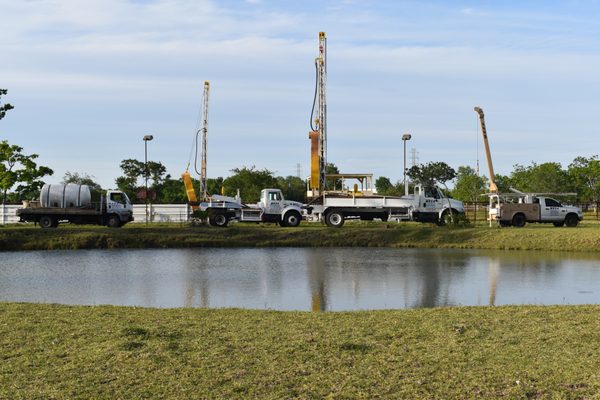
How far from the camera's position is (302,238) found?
33375 millimetres

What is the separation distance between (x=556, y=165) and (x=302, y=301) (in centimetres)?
7572

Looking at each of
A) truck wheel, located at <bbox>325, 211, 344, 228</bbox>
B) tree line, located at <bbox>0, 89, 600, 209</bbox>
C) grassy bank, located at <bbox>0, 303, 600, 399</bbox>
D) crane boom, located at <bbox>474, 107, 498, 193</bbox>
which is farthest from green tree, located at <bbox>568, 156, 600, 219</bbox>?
grassy bank, located at <bbox>0, 303, 600, 399</bbox>

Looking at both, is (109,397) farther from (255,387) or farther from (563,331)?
(563,331)

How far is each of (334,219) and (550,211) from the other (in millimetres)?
12332

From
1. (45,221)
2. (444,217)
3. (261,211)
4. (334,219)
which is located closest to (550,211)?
(444,217)

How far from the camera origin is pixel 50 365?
7.56m

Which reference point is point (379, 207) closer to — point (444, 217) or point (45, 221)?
point (444, 217)

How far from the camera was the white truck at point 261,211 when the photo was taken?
1624 inches

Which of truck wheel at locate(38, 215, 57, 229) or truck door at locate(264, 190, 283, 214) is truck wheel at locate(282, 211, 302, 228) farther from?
truck wheel at locate(38, 215, 57, 229)

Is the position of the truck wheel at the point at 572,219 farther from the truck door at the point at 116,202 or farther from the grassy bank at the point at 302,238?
the truck door at the point at 116,202

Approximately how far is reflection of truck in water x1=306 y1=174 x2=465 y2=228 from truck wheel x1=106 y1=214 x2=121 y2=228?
1106 centimetres

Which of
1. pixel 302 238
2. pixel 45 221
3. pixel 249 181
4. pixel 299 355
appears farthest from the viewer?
pixel 249 181

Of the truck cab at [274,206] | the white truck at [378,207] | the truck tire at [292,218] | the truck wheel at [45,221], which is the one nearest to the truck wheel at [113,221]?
the truck wheel at [45,221]

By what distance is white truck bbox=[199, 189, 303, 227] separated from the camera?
1624 inches
